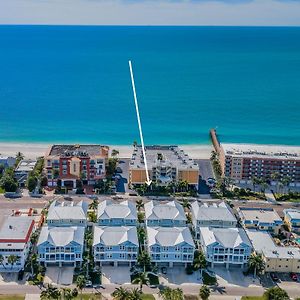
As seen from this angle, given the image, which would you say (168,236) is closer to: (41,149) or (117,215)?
(117,215)

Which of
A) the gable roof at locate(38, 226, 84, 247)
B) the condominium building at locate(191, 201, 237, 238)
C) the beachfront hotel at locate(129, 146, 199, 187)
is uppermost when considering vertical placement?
the beachfront hotel at locate(129, 146, 199, 187)

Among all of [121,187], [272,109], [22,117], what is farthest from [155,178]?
[272,109]

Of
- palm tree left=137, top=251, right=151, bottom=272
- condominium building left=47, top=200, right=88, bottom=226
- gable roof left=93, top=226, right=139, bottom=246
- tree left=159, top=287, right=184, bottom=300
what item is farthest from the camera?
condominium building left=47, top=200, right=88, bottom=226

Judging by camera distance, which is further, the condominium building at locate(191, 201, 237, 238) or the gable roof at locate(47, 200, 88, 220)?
Result: the condominium building at locate(191, 201, 237, 238)

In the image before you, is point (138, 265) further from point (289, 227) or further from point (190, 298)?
point (289, 227)

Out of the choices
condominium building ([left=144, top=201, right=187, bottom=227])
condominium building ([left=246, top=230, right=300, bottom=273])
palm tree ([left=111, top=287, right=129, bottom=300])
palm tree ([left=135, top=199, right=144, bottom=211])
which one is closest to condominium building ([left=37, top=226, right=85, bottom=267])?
palm tree ([left=111, top=287, right=129, bottom=300])

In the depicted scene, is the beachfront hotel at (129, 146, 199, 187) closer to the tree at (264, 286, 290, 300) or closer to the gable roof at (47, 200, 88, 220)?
the gable roof at (47, 200, 88, 220)

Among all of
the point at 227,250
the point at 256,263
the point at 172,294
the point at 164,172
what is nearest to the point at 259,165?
the point at 164,172

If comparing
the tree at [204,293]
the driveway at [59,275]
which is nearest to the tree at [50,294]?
the driveway at [59,275]
